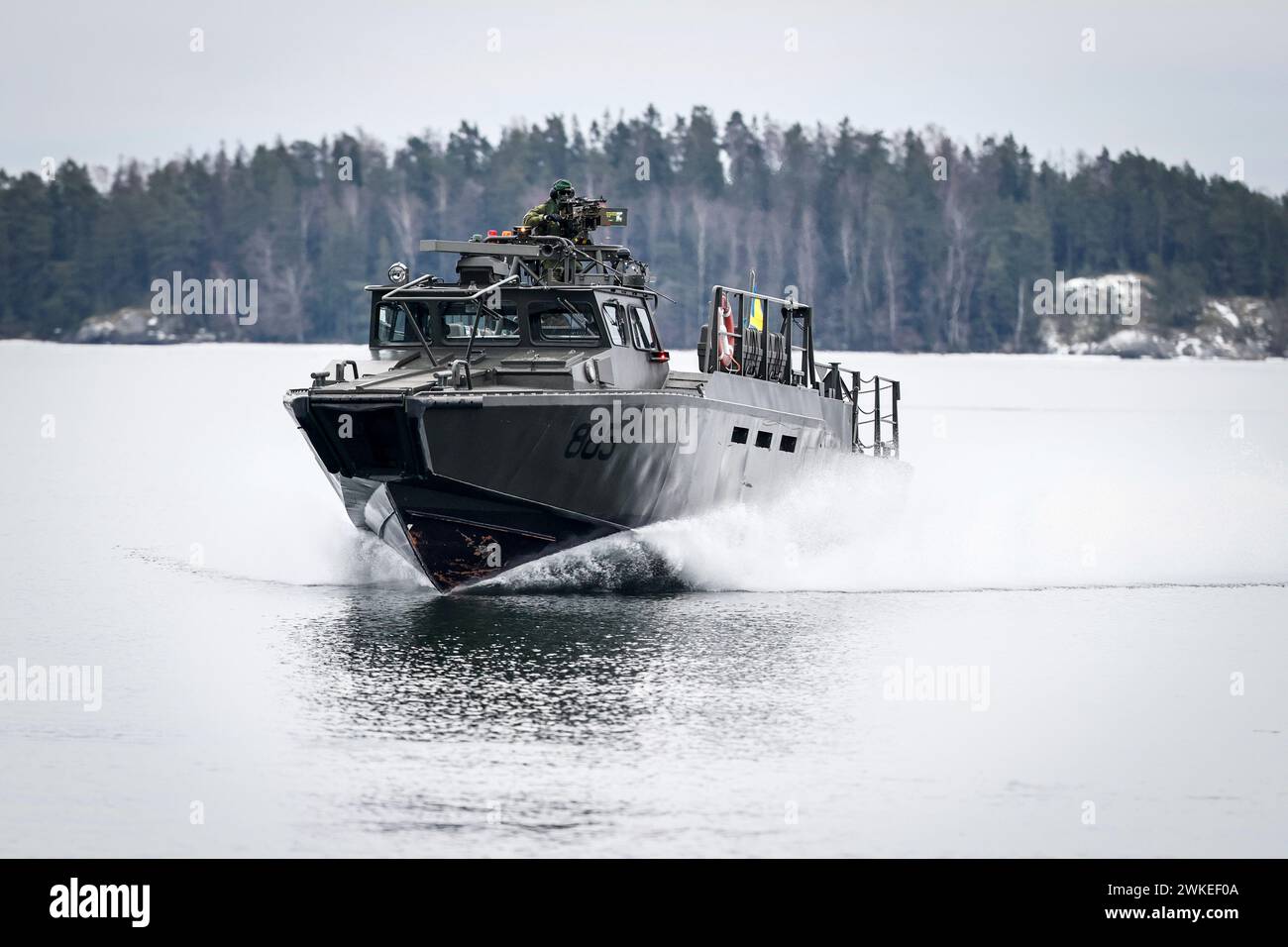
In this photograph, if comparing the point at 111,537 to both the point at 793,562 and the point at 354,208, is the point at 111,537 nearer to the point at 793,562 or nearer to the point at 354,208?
the point at 793,562

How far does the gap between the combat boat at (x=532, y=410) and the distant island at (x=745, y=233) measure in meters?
100

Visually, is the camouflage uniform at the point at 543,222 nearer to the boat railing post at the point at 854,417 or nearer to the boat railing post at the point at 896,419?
the boat railing post at the point at 854,417

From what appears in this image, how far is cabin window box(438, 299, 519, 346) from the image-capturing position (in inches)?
925

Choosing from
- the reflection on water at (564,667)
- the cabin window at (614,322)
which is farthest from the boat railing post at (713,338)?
the reflection on water at (564,667)

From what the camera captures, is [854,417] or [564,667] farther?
[854,417]

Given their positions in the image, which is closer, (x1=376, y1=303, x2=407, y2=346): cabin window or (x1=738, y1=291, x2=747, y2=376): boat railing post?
(x1=376, y1=303, x2=407, y2=346): cabin window

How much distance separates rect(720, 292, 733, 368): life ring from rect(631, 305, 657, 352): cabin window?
917mm

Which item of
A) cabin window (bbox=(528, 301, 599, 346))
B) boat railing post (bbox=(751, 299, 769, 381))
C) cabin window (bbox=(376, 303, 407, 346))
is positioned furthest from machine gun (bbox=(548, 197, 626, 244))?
cabin window (bbox=(376, 303, 407, 346))

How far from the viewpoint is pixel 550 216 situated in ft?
84.4

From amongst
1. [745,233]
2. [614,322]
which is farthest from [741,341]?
[745,233]

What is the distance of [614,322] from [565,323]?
2.11 ft

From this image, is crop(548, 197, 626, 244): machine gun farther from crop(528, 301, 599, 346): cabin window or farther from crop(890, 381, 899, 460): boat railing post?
crop(890, 381, 899, 460): boat railing post

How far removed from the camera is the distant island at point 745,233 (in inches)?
5113

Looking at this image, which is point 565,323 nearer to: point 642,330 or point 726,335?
point 642,330
